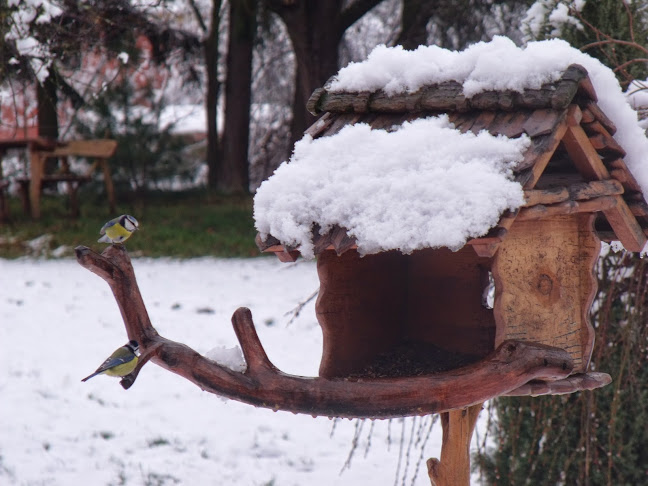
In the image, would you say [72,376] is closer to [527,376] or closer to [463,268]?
[463,268]

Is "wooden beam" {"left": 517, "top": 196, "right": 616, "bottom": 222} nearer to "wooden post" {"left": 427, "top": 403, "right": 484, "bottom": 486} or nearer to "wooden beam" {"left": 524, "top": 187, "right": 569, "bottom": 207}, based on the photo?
"wooden beam" {"left": 524, "top": 187, "right": 569, "bottom": 207}

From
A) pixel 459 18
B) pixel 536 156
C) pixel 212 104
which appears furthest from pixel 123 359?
pixel 212 104

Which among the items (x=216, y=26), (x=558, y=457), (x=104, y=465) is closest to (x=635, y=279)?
(x=558, y=457)

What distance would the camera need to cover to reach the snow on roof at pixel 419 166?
1597 millimetres

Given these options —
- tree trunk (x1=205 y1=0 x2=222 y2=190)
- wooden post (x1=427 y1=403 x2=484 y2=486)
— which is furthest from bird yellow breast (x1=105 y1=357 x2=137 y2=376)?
tree trunk (x1=205 y1=0 x2=222 y2=190)

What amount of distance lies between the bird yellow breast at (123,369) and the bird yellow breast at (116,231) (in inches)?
11.7

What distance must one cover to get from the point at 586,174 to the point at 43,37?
288 centimetres

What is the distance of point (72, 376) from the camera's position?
504 centimetres

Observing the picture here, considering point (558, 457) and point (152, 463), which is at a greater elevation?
point (558, 457)

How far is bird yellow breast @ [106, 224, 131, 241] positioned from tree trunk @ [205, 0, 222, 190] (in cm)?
979

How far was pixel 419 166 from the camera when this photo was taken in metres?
1.70

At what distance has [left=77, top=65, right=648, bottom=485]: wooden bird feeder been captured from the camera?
1742mm

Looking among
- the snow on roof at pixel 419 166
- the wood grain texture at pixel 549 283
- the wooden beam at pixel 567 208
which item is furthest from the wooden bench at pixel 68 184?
the wooden beam at pixel 567 208

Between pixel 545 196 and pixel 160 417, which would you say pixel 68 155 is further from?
pixel 545 196
